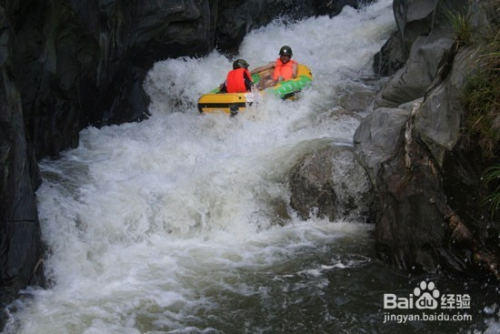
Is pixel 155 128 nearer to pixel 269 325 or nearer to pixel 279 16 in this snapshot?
pixel 269 325

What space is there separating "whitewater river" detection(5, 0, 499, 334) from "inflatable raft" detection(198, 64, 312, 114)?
146 mm

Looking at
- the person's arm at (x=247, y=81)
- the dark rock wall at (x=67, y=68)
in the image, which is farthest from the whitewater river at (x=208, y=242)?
the person's arm at (x=247, y=81)

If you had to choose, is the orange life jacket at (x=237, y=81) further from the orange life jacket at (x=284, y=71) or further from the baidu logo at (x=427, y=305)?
the baidu logo at (x=427, y=305)

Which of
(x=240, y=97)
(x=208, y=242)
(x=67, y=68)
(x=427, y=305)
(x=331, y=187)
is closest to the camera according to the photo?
(x=427, y=305)

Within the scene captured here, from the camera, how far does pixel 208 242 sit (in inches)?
251

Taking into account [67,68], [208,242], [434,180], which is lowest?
[208,242]

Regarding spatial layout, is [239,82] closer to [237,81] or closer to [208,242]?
[237,81]

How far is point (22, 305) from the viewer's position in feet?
16.4

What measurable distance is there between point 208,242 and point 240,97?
325cm

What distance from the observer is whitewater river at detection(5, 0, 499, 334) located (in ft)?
15.9

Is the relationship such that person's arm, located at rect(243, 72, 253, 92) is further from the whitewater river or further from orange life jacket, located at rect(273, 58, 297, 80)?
orange life jacket, located at rect(273, 58, 297, 80)

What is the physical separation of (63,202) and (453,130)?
3.93 metres

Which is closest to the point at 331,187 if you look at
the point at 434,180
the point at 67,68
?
the point at 434,180

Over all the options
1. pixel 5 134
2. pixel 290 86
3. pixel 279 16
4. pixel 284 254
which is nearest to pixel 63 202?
pixel 5 134
